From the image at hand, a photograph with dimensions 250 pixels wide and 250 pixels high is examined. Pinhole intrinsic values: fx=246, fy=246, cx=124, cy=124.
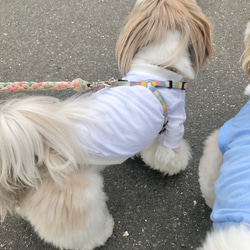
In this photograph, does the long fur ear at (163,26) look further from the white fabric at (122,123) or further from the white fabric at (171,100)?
the white fabric at (122,123)

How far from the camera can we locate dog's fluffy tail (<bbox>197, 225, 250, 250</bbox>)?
23.8 inches

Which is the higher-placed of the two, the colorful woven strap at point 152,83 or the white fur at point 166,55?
the white fur at point 166,55

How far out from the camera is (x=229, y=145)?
3.28ft

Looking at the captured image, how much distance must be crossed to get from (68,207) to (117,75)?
1217 millimetres

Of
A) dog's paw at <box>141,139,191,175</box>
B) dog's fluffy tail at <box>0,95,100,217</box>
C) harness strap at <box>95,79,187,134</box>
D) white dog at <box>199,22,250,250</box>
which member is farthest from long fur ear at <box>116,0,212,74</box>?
dog's paw at <box>141,139,191,175</box>

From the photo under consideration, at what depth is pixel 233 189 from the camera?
81 cm

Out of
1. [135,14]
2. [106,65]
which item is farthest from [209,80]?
[135,14]

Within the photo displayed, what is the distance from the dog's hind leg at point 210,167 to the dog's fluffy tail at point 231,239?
1.79 ft

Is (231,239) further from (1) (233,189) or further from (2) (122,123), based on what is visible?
(2) (122,123)

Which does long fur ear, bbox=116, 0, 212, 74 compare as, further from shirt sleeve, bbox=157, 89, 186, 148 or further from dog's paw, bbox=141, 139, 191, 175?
dog's paw, bbox=141, 139, 191, 175

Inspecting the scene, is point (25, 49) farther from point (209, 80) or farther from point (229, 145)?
point (229, 145)

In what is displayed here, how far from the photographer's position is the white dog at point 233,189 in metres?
0.64

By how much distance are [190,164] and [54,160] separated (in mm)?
1014

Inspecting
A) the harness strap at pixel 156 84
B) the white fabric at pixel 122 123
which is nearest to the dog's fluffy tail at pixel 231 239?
the white fabric at pixel 122 123
